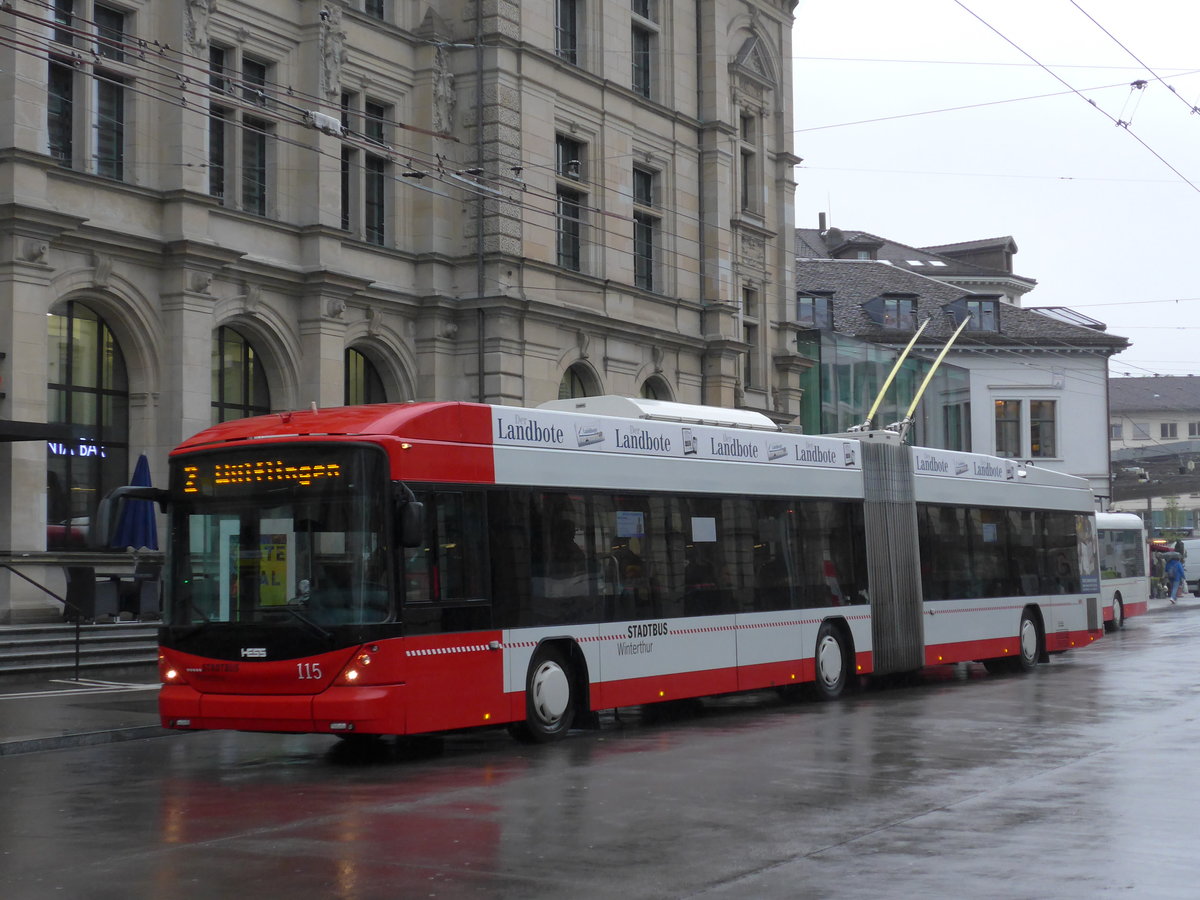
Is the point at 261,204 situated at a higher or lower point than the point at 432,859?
higher

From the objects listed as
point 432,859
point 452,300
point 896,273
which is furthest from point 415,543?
point 896,273

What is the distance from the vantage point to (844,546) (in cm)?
1994

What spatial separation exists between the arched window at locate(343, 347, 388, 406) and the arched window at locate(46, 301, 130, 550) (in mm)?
5196

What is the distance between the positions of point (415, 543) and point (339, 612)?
81cm

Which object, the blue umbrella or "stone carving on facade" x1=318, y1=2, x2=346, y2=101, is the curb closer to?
the blue umbrella

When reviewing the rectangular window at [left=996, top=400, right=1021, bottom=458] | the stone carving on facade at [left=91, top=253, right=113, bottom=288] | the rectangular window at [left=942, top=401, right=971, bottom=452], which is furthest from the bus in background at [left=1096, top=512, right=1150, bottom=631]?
the stone carving on facade at [left=91, top=253, right=113, bottom=288]

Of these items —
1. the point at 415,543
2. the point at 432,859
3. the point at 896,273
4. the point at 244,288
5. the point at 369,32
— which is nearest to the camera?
the point at 432,859

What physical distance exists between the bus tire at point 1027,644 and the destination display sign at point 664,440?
17.5 feet

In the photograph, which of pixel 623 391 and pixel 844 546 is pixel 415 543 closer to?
pixel 844 546

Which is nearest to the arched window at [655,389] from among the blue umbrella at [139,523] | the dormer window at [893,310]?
the blue umbrella at [139,523]

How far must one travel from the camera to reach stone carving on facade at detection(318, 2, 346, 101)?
93.7 feet

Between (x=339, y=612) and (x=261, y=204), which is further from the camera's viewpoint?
(x=261, y=204)

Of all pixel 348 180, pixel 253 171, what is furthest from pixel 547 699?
pixel 348 180

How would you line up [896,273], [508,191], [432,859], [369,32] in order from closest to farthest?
1. [432,859]
2. [369,32]
3. [508,191]
4. [896,273]
